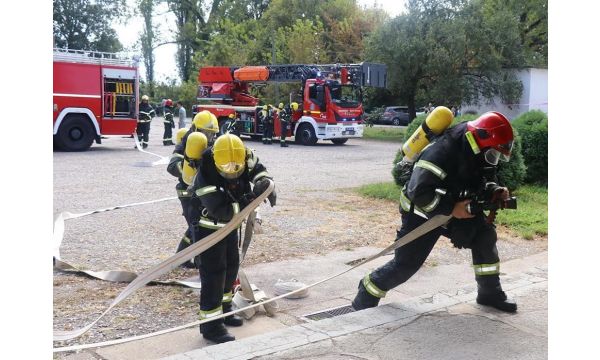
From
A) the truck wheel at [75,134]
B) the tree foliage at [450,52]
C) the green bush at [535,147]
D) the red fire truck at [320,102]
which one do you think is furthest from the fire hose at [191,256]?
the tree foliage at [450,52]

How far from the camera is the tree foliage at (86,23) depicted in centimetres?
4516

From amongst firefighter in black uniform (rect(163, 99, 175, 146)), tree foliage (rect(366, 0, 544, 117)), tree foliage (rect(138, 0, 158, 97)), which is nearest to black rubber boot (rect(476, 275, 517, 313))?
firefighter in black uniform (rect(163, 99, 175, 146))

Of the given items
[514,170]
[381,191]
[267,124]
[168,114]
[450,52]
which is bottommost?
[381,191]

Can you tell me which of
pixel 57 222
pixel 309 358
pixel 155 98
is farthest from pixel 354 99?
pixel 155 98

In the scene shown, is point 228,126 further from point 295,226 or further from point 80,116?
point 295,226

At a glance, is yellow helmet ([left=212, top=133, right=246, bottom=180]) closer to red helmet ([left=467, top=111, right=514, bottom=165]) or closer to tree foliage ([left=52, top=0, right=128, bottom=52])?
red helmet ([left=467, top=111, right=514, bottom=165])

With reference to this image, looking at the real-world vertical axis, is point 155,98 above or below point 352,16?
below

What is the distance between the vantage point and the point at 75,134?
700 inches

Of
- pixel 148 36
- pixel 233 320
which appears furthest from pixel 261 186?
pixel 148 36

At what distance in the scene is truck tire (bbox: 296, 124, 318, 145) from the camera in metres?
22.0

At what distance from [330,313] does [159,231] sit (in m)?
3.60

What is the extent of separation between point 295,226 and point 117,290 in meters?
3.28

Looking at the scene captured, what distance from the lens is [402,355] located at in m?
3.97

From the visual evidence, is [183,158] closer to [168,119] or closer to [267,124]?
[168,119]
